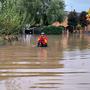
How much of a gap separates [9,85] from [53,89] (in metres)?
1.26

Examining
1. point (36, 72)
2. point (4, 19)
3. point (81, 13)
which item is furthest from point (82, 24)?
point (36, 72)

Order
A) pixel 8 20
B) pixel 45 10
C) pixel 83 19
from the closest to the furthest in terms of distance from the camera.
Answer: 1. pixel 8 20
2. pixel 45 10
3. pixel 83 19

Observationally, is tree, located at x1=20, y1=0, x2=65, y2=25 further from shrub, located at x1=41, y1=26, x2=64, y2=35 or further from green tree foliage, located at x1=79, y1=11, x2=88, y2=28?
green tree foliage, located at x1=79, y1=11, x2=88, y2=28

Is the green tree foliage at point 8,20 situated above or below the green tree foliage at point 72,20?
above

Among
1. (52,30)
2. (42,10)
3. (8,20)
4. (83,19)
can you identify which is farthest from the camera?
(83,19)

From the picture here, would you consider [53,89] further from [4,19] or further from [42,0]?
[42,0]

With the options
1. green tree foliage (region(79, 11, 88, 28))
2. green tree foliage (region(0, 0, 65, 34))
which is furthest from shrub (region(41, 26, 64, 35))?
green tree foliage (region(79, 11, 88, 28))

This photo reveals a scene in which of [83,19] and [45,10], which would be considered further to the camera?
[83,19]

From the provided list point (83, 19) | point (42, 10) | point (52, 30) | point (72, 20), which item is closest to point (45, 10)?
point (42, 10)

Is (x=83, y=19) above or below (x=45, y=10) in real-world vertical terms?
below

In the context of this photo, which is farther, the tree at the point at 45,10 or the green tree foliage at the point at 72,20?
the green tree foliage at the point at 72,20

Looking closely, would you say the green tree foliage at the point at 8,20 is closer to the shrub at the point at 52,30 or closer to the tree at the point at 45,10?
the tree at the point at 45,10

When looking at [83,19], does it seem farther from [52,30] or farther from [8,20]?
→ [8,20]

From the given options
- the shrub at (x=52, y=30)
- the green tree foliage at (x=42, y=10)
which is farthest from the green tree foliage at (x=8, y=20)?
the shrub at (x=52, y=30)
